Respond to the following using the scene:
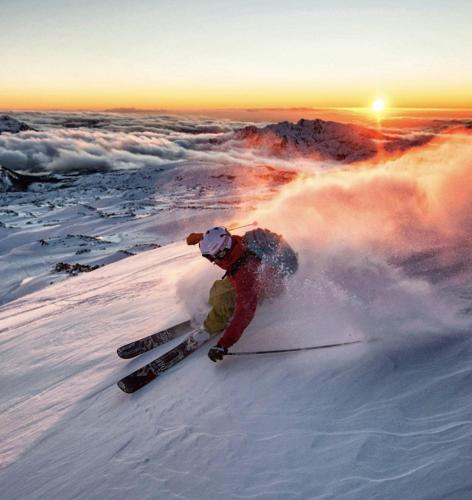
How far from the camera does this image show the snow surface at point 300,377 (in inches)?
105

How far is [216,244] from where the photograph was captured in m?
4.66

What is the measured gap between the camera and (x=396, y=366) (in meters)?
3.52

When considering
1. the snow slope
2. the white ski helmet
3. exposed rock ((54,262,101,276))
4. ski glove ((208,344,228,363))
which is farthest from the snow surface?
exposed rock ((54,262,101,276))

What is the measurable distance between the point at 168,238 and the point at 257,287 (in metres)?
20.8

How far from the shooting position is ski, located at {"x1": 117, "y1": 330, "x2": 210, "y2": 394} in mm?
4273

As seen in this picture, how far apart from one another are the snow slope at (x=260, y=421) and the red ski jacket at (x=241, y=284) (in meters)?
0.28

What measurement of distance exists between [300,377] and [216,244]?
1.70 meters

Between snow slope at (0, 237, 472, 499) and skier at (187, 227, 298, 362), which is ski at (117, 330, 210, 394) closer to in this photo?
snow slope at (0, 237, 472, 499)

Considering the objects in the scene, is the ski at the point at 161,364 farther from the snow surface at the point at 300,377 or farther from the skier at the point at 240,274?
the skier at the point at 240,274

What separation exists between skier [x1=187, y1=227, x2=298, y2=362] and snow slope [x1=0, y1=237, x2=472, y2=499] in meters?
0.24

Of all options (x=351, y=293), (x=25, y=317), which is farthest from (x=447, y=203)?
(x=25, y=317)

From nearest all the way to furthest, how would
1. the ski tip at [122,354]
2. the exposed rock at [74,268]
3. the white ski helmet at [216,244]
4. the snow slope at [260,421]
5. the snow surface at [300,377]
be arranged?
the snow slope at [260,421] < the snow surface at [300,377] < the white ski helmet at [216,244] < the ski tip at [122,354] < the exposed rock at [74,268]

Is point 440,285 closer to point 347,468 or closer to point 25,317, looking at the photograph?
point 347,468

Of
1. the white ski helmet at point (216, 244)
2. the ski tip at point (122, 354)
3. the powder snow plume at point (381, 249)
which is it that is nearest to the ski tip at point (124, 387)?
the ski tip at point (122, 354)
